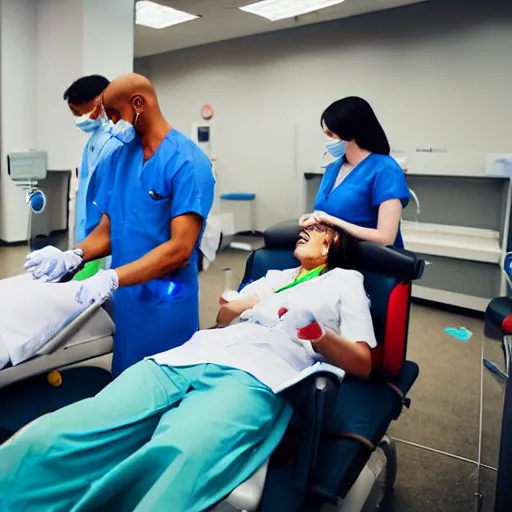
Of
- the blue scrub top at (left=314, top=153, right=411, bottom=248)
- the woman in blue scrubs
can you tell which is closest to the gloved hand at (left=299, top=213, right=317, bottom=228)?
the woman in blue scrubs

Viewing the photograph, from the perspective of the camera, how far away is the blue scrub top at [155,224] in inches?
56.7

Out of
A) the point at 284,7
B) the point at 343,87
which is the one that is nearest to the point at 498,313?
the point at 284,7

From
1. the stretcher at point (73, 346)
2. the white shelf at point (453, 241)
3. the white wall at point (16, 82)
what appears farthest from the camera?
the white wall at point (16, 82)

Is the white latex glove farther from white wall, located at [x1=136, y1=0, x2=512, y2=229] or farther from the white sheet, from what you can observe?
white wall, located at [x1=136, y1=0, x2=512, y2=229]

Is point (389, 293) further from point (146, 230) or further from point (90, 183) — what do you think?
point (90, 183)

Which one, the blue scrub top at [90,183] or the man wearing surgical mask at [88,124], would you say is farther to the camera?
the man wearing surgical mask at [88,124]

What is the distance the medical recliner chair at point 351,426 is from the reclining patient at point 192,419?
0.06 meters

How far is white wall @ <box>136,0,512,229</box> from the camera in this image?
161 inches

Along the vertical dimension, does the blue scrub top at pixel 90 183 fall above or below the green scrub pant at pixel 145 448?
above

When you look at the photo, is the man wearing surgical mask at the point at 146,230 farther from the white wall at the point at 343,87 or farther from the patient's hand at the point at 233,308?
the white wall at the point at 343,87

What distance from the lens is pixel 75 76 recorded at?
160 inches

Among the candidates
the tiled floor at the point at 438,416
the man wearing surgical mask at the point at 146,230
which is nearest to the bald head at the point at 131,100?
the man wearing surgical mask at the point at 146,230

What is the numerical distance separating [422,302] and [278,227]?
256 cm

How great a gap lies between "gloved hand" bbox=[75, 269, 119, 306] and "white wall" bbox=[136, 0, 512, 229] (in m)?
3.23
